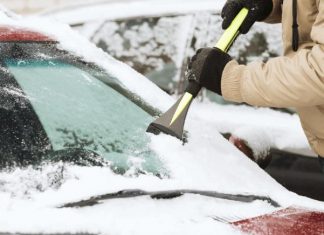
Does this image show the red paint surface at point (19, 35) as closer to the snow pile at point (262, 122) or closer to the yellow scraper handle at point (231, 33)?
the yellow scraper handle at point (231, 33)

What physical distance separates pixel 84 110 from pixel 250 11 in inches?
33.4

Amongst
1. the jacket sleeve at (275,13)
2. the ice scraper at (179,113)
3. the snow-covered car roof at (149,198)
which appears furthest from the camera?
the jacket sleeve at (275,13)

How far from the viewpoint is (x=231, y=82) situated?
2135 mm

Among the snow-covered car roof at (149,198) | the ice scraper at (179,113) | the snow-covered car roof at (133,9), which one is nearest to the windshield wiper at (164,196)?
the snow-covered car roof at (149,198)

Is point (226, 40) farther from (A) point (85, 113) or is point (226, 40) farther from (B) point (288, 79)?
(A) point (85, 113)

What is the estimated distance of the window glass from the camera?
1.88 meters

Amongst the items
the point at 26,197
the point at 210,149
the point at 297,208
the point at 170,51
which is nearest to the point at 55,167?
the point at 26,197

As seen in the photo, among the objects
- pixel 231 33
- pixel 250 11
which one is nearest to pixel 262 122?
pixel 250 11

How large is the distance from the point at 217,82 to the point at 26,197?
0.89 metres

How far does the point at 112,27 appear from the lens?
4.01 m

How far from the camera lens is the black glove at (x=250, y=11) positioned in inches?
94.4

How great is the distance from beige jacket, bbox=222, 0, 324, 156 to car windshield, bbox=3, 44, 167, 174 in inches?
14.4

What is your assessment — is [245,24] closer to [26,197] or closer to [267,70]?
[267,70]

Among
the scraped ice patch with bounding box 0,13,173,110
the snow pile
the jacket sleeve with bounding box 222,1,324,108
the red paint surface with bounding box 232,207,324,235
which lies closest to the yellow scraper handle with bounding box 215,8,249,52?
the jacket sleeve with bounding box 222,1,324,108
